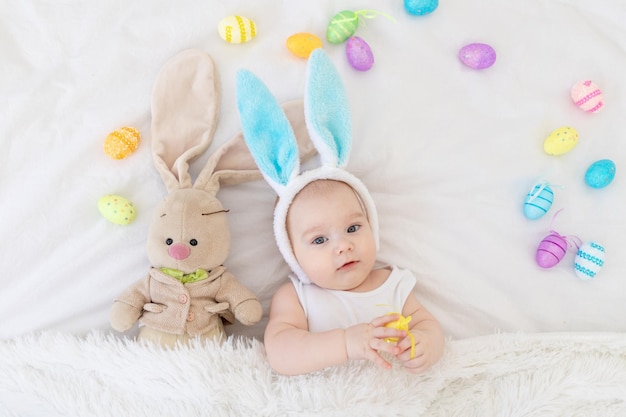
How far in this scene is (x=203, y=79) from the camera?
1.24 metres

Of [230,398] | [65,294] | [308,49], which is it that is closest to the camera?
[230,398]

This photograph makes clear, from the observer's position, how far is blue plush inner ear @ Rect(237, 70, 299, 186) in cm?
111

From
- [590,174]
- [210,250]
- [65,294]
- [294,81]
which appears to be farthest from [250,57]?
[590,174]

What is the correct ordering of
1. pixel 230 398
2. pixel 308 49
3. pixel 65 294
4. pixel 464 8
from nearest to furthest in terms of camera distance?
pixel 230 398
pixel 65 294
pixel 308 49
pixel 464 8

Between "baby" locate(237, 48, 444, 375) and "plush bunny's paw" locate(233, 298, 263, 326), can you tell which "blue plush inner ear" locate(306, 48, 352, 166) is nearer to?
"baby" locate(237, 48, 444, 375)

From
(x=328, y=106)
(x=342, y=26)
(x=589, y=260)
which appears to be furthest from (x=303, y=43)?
(x=589, y=260)

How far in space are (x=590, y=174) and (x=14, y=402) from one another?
1.18 m

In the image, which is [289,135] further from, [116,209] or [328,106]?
[116,209]

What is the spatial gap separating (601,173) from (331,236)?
599mm

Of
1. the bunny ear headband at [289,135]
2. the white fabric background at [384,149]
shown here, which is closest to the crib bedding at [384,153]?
the white fabric background at [384,149]


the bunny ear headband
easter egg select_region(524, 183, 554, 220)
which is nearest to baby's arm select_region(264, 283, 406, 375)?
the bunny ear headband

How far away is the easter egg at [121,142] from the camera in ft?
3.88

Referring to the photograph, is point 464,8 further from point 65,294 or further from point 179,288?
point 65,294

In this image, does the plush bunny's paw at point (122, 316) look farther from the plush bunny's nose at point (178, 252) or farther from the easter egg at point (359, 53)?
the easter egg at point (359, 53)
